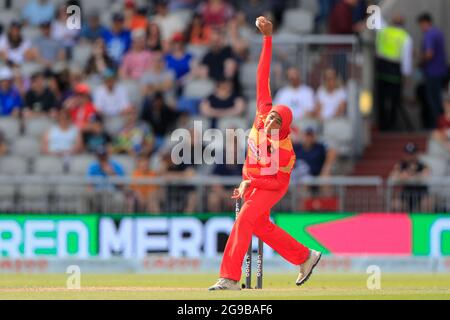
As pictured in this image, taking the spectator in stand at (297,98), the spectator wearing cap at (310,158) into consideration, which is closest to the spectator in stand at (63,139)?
the spectator in stand at (297,98)

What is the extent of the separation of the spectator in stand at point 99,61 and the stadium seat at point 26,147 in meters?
2.02

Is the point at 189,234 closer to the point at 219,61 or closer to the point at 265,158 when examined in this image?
the point at 219,61

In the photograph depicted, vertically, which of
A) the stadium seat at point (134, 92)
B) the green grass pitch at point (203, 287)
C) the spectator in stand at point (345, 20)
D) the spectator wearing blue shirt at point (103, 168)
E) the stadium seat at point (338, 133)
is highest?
the spectator in stand at point (345, 20)

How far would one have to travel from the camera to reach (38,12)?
97.0ft

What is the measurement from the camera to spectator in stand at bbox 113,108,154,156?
26.2 metres

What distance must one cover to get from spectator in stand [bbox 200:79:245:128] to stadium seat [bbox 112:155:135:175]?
1.56 metres

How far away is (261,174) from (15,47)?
1322 cm

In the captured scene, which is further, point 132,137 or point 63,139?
point 132,137

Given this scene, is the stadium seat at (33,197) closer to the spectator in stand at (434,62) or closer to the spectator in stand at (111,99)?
the spectator in stand at (111,99)

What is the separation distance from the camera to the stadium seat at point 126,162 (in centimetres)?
2572

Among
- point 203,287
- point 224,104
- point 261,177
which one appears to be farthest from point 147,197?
point 261,177

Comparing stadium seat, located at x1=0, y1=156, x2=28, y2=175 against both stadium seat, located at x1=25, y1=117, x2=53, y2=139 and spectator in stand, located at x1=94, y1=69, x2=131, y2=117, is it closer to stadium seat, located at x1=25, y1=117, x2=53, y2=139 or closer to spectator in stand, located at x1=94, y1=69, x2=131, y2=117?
stadium seat, located at x1=25, y1=117, x2=53, y2=139

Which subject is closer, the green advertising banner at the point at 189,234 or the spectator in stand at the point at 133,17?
the green advertising banner at the point at 189,234
